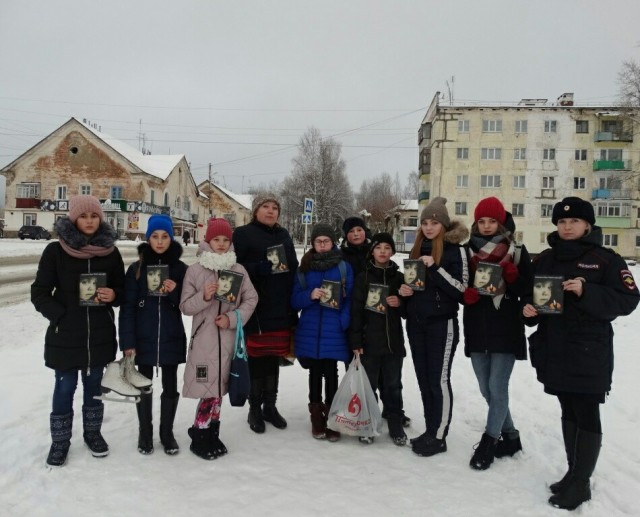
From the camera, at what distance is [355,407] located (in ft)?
14.0

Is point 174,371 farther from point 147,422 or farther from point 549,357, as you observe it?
point 549,357

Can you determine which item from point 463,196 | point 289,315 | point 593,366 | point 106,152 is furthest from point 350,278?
point 106,152

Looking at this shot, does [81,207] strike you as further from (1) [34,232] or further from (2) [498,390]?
(1) [34,232]

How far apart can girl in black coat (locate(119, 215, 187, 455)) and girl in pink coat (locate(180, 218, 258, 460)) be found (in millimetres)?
134

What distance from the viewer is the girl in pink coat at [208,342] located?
395 cm

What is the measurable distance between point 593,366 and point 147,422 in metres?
3.47

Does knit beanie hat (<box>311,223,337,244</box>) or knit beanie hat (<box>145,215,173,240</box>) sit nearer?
knit beanie hat (<box>145,215,173,240</box>)

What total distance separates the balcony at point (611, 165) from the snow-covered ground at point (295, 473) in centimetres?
4538

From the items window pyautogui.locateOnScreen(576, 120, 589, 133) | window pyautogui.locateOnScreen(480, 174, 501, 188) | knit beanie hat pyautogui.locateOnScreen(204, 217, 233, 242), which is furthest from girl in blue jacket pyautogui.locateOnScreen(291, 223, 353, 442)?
window pyautogui.locateOnScreen(576, 120, 589, 133)

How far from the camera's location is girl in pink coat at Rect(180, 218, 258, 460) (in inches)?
156

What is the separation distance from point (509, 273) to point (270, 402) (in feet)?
8.64

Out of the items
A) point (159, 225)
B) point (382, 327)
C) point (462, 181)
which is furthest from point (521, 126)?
point (159, 225)

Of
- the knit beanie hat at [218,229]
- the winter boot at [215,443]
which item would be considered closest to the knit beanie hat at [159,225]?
the knit beanie hat at [218,229]

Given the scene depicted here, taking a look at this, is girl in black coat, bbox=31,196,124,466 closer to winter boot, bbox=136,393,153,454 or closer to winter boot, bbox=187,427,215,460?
winter boot, bbox=136,393,153,454
